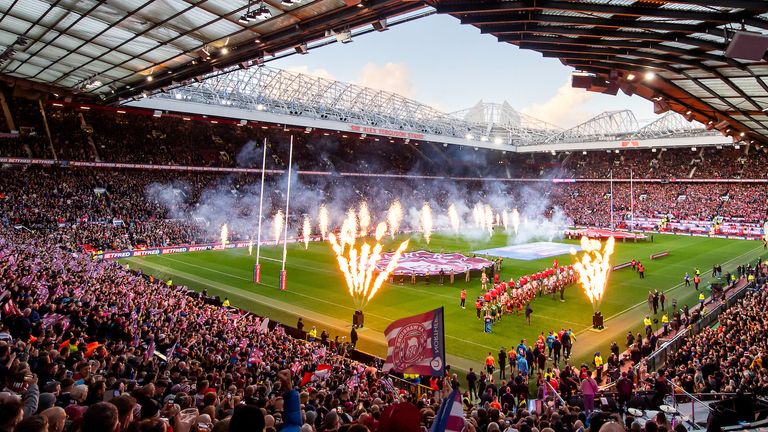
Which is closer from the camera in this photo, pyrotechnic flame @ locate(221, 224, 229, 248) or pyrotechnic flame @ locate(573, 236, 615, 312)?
pyrotechnic flame @ locate(573, 236, 615, 312)

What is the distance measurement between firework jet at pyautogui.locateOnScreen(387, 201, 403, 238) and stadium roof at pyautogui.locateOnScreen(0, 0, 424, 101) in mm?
42464

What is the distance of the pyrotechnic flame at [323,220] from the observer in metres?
58.0

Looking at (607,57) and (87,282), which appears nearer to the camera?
(607,57)

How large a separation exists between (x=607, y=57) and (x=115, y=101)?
2732cm

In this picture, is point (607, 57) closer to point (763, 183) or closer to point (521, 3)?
point (521, 3)

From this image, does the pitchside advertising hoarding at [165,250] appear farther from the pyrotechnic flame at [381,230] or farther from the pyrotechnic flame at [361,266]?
the pyrotechnic flame at [381,230]

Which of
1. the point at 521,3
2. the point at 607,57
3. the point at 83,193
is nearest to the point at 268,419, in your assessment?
the point at 521,3

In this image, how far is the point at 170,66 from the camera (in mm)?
22266

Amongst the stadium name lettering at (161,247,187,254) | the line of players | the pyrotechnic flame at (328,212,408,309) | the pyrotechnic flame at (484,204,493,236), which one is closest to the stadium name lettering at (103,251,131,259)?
the stadium name lettering at (161,247,187,254)

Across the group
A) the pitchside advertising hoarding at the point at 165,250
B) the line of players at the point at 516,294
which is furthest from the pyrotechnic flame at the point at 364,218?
the line of players at the point at 516,294

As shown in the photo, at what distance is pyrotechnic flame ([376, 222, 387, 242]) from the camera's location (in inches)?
2247

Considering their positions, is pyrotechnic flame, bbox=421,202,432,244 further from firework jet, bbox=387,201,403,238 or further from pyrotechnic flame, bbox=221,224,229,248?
pyrotechnic flame, bbox=221,224,229,248

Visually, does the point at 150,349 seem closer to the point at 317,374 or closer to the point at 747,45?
the point at 317,374

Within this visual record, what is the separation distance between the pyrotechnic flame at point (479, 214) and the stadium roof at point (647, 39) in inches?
2395
